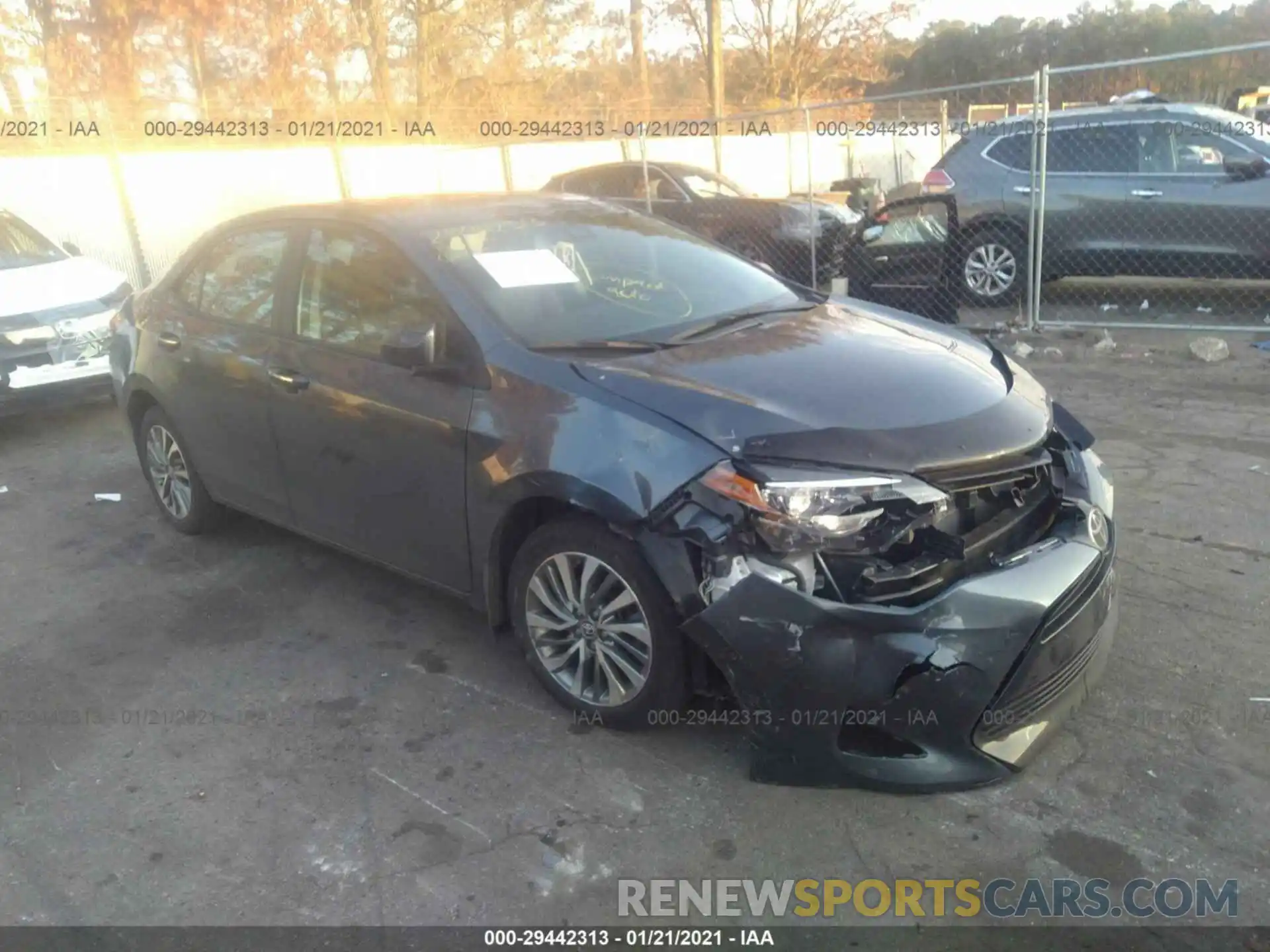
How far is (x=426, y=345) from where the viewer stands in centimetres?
338

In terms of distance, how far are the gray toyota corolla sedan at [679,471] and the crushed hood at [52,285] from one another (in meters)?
3.44

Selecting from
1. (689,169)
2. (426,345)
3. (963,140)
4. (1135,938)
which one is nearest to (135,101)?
(689,169)

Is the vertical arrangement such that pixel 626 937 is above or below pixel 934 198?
below

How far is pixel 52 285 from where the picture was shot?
24.4ft

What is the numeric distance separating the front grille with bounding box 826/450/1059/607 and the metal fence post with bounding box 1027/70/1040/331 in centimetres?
561

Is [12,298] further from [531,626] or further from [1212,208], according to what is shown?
[1212,208]

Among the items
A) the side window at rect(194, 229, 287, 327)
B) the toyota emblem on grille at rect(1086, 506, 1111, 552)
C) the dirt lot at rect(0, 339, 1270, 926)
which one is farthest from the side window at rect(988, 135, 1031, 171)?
the side window at rect(194, 229, 287, 327)

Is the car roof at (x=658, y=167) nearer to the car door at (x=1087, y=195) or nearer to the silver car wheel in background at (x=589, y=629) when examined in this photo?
the car door at (x=1087, y=195)

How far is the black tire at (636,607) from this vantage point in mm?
2988

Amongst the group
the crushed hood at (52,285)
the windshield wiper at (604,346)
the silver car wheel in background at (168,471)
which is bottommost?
the silver car wheel in background at (168,471)

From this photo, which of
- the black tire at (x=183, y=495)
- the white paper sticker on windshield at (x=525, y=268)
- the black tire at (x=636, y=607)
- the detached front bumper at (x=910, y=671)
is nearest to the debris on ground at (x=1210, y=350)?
the detached front bumper at (x=910, y=671)

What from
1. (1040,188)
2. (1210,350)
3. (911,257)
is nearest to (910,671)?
(1210,350)

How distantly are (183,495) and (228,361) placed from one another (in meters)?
1.04

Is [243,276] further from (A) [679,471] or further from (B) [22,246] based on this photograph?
(B) [22,246]
